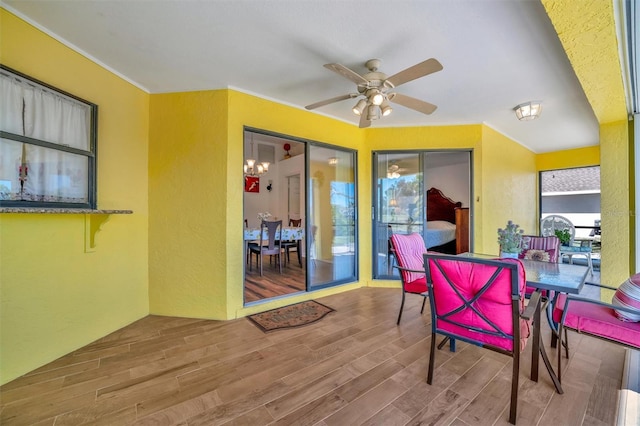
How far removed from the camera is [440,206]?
19.5 feet

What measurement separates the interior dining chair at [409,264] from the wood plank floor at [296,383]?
385mm

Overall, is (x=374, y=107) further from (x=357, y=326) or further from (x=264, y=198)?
(x=264, y=198)

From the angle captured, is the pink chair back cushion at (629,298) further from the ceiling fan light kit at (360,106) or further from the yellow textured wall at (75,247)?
the yellow textured wall at (75,247)

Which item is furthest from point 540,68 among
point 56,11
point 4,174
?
point 4,174

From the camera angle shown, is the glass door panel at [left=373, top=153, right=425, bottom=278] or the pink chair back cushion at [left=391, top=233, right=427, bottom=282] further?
the glass door panel at [left=373, top=153, right=425, bottom=278]

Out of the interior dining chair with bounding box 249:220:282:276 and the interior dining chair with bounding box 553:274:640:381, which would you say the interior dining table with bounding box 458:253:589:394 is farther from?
the interior dining chair with bounding box 249:220:282:276

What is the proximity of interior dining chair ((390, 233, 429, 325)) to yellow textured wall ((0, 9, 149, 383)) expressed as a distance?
105 inches

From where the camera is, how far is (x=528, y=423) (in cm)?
138

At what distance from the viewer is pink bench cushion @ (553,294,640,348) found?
147cm

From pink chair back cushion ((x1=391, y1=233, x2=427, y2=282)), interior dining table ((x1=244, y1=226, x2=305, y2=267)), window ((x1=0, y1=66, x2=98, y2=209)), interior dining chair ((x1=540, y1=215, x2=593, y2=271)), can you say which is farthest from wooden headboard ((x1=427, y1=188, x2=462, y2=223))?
window ((x1=0, y1=66, x2=98, y2=209))

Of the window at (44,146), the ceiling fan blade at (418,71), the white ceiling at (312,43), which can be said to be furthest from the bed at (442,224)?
the window at (44,146)

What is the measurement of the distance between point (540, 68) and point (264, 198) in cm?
622

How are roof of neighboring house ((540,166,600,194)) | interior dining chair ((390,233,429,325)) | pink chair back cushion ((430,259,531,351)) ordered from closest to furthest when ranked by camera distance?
pink chair back cushion ((430,259,531,351)) → interior dining chair ((390,233,429,325)) → roof of neighboring house ((540,166,600,194))

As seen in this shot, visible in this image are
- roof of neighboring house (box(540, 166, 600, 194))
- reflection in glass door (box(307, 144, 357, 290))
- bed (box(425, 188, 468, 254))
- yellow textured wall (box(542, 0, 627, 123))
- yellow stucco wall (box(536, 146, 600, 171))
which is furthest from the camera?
roof of neighboring house (box(540, 166, 600, 194))
